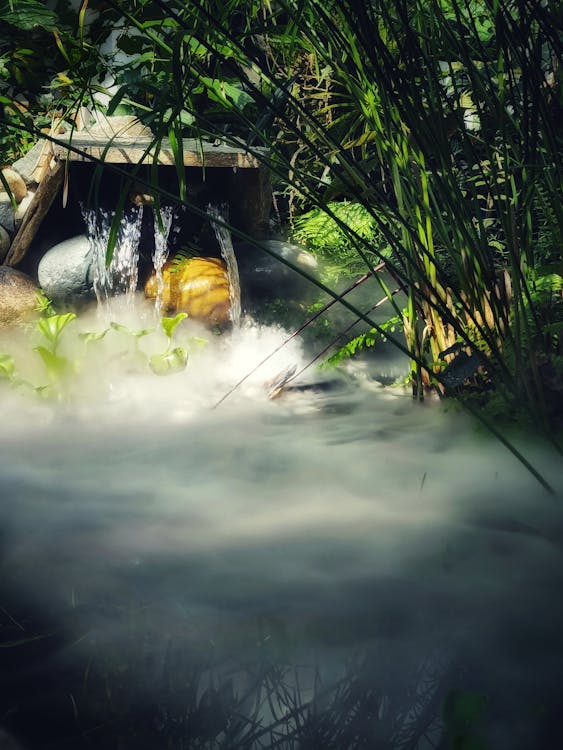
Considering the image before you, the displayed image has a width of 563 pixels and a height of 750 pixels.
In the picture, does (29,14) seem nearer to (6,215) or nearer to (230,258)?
(6,215)

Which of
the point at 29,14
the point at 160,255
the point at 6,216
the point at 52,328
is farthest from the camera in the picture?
the point at 6,216

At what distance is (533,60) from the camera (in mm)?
1286

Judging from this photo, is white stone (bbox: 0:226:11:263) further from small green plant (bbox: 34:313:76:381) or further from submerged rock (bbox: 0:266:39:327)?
small green plant (bbox: 34:313:76:381)

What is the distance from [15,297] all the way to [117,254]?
2.26ft

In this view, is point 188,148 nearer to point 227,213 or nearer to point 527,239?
point 227,213

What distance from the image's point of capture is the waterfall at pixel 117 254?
4215 millimetres

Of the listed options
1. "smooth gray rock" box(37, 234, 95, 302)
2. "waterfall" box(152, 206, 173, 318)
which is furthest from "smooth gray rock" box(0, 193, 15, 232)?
"waterfall" box(152, 206, 173, 318)

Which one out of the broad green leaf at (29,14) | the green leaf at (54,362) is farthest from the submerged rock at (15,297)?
the broad green leaf at (29,14)

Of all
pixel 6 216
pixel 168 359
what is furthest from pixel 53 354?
pixel 6 216

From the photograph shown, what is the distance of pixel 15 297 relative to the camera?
422cm

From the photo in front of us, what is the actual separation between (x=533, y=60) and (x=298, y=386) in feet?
6.77

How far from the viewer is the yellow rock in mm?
4027

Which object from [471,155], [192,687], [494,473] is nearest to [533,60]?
[471,155]

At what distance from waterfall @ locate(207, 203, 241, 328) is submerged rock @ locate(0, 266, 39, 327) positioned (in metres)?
1.24
